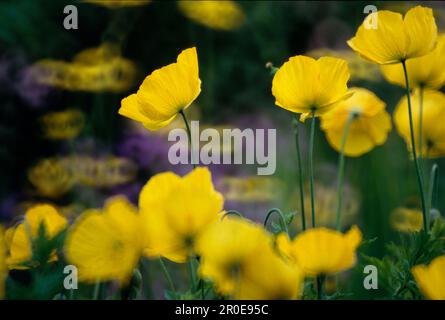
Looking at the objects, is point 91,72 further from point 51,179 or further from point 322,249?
point 322,249

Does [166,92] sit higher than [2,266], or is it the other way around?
[166,92]

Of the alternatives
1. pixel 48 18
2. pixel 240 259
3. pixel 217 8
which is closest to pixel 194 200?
pixel 240 259

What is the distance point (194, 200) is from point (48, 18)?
1.68m

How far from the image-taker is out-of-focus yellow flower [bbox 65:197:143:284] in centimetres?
36

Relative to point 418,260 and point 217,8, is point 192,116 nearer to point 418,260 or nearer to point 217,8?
point 217,8

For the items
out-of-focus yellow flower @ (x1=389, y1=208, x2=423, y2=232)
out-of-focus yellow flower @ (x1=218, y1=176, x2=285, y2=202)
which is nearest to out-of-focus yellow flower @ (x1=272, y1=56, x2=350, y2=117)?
out-of-focus yellow flower @ (x1=389, y1=208, x2=423, y2=232)

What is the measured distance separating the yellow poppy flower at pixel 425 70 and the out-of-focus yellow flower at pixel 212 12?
1228mm

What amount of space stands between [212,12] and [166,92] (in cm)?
133

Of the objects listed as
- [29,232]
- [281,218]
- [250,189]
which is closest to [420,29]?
[281,218]

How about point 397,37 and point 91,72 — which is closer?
point 397,37

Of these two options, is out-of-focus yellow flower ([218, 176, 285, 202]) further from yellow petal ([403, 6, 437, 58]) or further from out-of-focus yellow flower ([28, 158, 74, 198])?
yellow petal ([403, 6, 437, 58])

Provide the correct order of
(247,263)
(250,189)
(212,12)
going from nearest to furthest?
(247,263), (250,189), (212,12)

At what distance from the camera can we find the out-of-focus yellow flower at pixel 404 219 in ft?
3.92

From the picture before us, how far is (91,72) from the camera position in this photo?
1.59 metres
